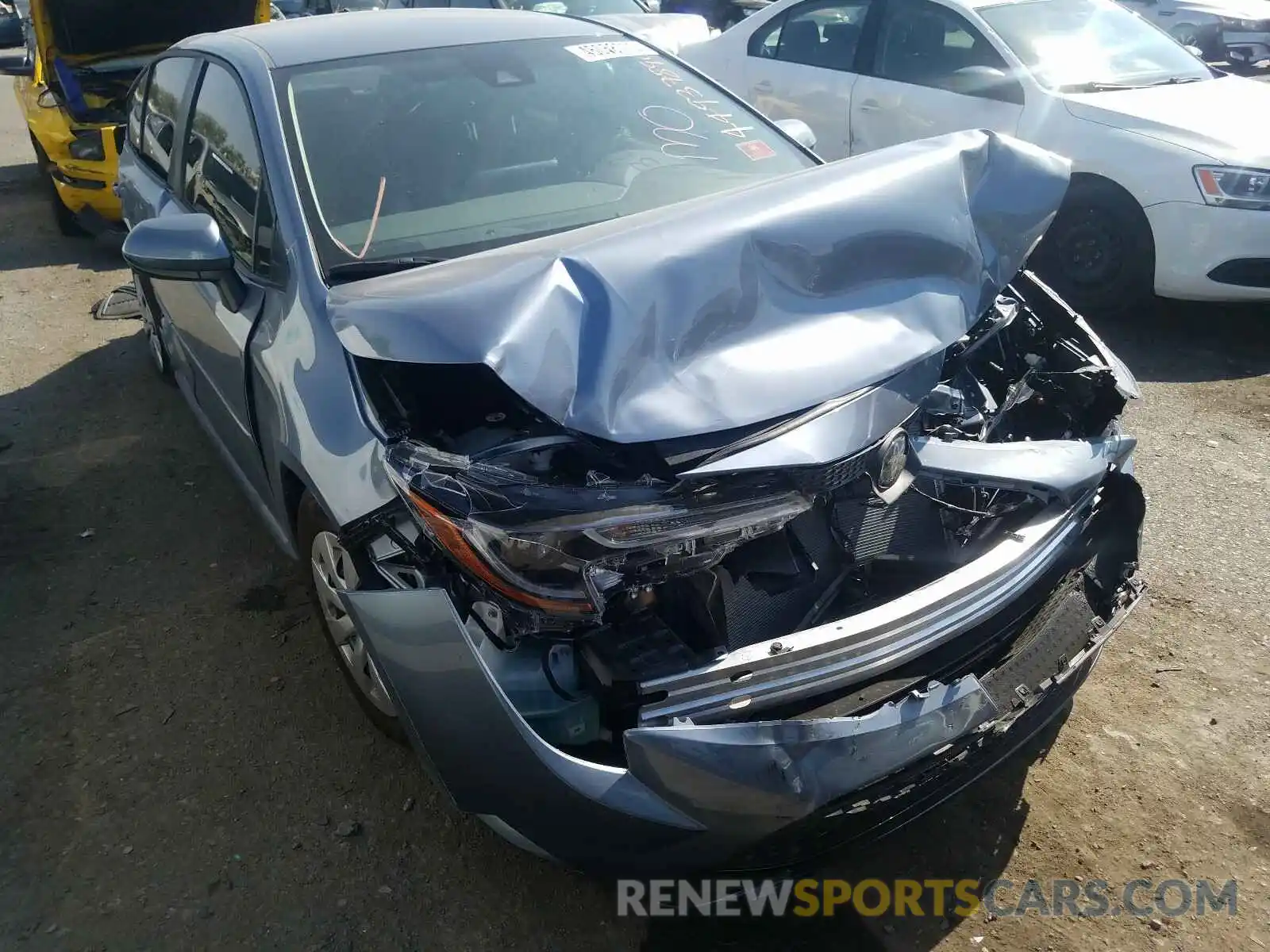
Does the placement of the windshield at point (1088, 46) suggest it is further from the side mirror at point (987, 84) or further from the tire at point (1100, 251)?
the tire at point (1100, 251)

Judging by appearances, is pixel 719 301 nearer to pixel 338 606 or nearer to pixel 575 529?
pixel 575 529

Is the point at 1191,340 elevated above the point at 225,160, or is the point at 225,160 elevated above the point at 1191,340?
the point at 225,160

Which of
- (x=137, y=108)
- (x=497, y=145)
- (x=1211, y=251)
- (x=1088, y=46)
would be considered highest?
(x=497, y=145)

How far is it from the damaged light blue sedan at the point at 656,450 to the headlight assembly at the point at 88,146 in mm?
4360

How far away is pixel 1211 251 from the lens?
494cm

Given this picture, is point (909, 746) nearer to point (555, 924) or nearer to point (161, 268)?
point (555, 924)

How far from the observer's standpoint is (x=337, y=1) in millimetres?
10508

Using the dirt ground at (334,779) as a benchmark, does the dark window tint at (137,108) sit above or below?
above

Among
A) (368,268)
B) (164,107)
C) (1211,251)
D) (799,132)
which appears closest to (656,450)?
(368,268)

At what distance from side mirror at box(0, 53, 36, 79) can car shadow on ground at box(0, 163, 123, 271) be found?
0.99 m

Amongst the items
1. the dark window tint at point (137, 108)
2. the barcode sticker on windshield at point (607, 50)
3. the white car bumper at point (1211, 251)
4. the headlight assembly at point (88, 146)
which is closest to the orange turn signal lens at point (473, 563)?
the barcode sticker on windshield at point (607, 50)

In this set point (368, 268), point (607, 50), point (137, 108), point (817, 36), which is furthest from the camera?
point (817, 36)

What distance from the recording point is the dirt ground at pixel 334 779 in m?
2.26

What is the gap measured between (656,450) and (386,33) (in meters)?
2.13
